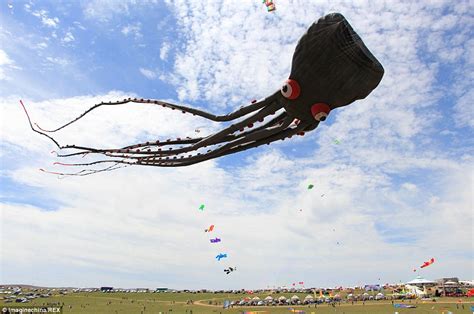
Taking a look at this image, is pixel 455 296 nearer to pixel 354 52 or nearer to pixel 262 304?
pixel 262 304

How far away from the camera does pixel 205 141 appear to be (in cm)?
929

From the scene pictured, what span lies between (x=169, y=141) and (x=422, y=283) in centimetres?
9374

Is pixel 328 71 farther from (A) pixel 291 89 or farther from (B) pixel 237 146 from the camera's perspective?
(B) pixel 237 146

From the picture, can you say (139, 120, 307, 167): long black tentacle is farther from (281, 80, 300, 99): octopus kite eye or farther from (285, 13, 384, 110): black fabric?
(281, 80, 300, 99): octopus kite eye

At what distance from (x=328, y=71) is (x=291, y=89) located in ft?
3.06

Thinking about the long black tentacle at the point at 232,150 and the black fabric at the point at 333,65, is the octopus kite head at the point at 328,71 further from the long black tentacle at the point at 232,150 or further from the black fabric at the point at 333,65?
the long black tentacle at the point at 232,150

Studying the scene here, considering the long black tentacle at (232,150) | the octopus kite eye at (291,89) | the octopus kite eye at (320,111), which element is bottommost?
the long black tentacle at (232,150)

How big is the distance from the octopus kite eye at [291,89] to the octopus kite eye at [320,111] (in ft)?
1.94

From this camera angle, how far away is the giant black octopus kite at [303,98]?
7359mm

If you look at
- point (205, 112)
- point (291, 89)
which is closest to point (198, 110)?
point (205, 112)

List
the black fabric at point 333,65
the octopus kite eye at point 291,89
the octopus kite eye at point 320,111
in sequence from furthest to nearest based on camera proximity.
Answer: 1. the octopus kite eye at point 320,111
2. the octopus kite eye at point 291,89
3. the black fabric at point 333,65

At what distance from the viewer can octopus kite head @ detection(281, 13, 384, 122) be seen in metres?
7.29

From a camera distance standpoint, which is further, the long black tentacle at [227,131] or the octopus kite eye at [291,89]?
the long black tentacle at [227,131]

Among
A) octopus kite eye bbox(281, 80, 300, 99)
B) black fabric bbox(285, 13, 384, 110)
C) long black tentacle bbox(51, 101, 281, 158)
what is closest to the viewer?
black fabric bbox(285, 13, 384, 110)
